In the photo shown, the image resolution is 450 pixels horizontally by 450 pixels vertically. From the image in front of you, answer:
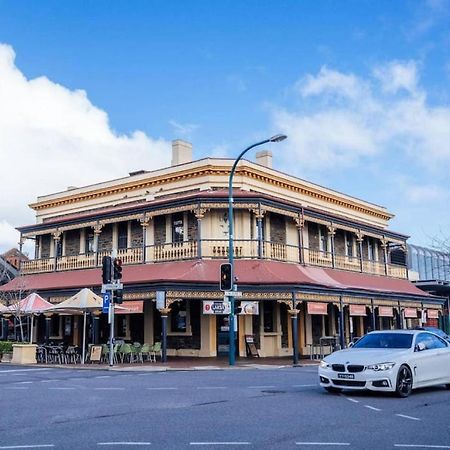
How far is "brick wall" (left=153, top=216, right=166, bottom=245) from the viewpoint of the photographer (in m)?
29.7

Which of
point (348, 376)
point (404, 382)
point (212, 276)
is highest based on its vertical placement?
point (212, 276)

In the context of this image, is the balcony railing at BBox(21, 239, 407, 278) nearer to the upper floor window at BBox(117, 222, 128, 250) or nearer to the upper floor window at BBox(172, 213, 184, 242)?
the upper floor window at BBox(172, 213, 184, 242)

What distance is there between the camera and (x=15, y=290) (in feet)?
103

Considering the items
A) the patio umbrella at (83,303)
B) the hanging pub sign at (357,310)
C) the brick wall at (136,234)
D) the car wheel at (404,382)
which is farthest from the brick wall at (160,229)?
the car wheel at (404,382)

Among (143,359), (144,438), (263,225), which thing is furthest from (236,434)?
(263,225)

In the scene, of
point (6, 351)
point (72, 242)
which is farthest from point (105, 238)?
point (6, 351)

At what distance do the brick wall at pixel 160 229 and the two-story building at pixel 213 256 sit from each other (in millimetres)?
70

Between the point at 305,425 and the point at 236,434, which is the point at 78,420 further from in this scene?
the point at 305,425

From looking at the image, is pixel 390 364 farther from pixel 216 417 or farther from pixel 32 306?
pixel 32 306

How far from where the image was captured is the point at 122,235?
3161 cm

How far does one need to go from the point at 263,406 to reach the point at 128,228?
2136 cm

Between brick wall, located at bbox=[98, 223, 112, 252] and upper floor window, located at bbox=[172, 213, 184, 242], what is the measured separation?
4364mm

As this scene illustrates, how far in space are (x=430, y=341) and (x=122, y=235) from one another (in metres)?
20.9

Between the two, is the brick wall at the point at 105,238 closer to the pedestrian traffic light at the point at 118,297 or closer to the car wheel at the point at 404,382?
the pedestrian traffic light at the point at 118,297
